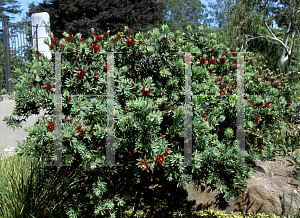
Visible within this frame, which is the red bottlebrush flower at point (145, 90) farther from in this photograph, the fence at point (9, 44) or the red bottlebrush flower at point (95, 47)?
the fence at point (9, 44)

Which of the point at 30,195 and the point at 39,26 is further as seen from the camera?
the point at 39,26

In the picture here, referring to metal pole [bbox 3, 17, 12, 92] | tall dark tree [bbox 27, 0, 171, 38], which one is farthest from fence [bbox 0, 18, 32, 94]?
tall dark tree [bbox 27, 0, 171, 38]

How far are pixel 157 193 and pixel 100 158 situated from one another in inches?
67.5

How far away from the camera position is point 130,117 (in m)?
1.81

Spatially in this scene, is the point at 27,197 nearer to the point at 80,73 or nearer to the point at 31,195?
the point at 31,195

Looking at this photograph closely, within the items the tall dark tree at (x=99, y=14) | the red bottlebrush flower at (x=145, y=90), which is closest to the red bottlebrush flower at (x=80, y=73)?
the red bottlebrush flower at (x=145, y=90)

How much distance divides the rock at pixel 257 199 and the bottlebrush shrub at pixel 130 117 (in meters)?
0.81

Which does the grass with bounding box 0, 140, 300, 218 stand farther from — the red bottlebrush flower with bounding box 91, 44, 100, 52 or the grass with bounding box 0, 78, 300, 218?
the red bottlebrush flower with bounding box 91, 44, 100, 52

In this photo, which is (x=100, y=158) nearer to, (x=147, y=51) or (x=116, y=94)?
(x=116, y=94)

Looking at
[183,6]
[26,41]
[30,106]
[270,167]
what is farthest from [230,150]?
[183,6]

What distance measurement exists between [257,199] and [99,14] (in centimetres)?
1369

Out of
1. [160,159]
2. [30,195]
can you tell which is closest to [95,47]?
[160,159]

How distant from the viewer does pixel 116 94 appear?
7.25 ft

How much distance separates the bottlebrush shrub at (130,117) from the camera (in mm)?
1947
